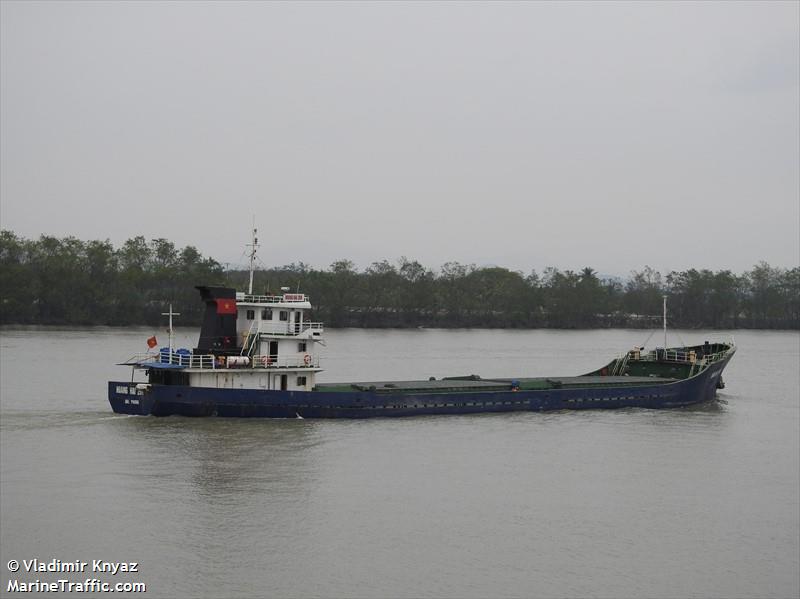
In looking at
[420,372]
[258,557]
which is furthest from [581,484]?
[420,372]

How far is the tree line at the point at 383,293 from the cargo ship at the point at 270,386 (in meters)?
70.1

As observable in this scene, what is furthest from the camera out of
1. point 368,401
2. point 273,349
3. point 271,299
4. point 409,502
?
point 271,299

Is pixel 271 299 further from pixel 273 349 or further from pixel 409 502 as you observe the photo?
pixel 409 502

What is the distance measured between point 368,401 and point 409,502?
43.4 feet

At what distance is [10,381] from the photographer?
49.8m

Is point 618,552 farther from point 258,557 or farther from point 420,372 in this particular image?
point 420,372

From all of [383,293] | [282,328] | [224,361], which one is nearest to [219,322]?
[224,361]

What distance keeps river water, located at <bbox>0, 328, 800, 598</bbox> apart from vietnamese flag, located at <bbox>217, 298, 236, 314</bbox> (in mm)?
4940

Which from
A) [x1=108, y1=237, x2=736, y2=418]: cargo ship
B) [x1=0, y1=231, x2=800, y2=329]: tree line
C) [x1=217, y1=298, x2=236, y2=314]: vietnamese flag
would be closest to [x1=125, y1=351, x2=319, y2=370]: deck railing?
[x1=108, y1=237, x2=736, y2=418]: cargo ship

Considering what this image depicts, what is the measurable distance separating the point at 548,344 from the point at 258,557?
84868 mm

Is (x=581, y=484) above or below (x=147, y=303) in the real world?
below

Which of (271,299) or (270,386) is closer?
(270,386)

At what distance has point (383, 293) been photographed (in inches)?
5359

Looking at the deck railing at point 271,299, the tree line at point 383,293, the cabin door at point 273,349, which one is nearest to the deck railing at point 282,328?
the cabin door at point 273,349
